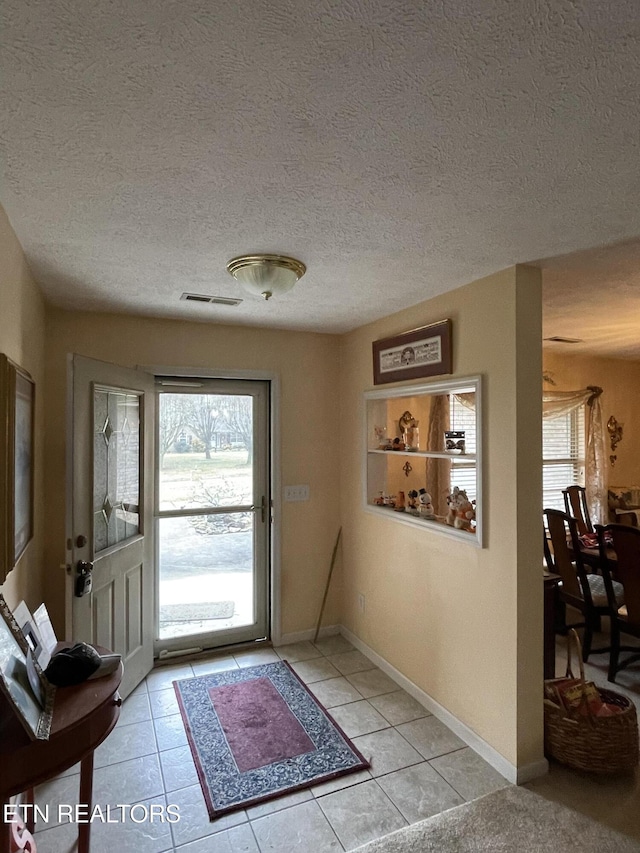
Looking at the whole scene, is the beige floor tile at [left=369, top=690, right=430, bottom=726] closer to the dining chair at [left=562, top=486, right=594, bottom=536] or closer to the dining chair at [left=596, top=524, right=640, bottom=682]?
the dining chair at [left=596, top=524, right=640, bottom=682]

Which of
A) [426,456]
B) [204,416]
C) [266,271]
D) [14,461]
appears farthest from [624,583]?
[14,461]

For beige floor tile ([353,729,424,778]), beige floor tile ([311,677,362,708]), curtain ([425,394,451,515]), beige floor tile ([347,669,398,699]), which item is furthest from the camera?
curtain ([425,394,451,515])

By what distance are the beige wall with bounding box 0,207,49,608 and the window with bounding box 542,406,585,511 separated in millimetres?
4399

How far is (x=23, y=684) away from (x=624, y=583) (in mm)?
3271

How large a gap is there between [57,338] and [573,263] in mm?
2974

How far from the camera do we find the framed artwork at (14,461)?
1651 millimetres

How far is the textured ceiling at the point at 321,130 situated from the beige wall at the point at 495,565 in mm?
320

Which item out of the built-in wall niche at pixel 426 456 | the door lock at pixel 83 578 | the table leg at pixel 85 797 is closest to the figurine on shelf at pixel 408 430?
the built-in wall niche at pixel 426 456

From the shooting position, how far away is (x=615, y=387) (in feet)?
17.1

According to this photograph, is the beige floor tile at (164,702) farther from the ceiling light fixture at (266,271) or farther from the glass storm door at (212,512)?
the ceiling light fixture at (266,271)

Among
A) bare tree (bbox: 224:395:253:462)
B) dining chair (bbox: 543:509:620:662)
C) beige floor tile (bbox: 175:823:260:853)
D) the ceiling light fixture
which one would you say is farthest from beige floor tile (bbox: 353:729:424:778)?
the ceiling light fixture

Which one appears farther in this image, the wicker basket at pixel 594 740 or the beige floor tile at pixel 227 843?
the wicker basket at pixel 594 740

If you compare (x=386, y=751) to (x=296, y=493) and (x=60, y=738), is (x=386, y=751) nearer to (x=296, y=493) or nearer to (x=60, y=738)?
(x=60, y=738)

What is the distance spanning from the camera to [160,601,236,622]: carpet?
355 centimetres
